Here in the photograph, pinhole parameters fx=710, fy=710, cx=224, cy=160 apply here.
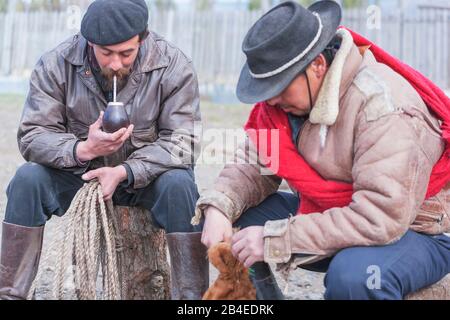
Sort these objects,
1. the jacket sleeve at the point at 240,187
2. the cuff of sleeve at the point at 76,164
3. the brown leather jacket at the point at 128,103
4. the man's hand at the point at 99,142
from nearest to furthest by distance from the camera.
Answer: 1. the jacket sleeve at the point at 240,187
2. the man's hand at the point at 99,142
3. the cuff of sleeve at the point at 76,164
4. the brown leather jacket at the point at 128,103

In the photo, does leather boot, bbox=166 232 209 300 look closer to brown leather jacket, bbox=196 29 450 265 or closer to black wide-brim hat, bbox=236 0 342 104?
brown leather jacket, bbox=196 29 450 265

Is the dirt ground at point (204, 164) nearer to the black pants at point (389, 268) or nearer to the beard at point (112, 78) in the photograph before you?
the beard at point (112, 78)

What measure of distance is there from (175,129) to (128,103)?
0.27m

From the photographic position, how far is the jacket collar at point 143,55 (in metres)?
3.58

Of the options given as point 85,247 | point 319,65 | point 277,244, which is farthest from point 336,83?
point 85,247

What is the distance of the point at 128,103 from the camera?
11.7ft

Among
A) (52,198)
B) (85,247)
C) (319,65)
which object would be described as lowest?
(85,247)

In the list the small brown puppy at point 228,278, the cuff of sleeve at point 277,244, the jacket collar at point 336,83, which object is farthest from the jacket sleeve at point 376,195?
the small brown puppy at point 228,278

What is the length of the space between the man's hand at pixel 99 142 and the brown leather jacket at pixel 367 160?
873 millimetres

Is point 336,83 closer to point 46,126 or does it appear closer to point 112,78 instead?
point 112,78

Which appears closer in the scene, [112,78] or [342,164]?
[342,164]

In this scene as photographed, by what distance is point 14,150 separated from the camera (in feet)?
28.9
